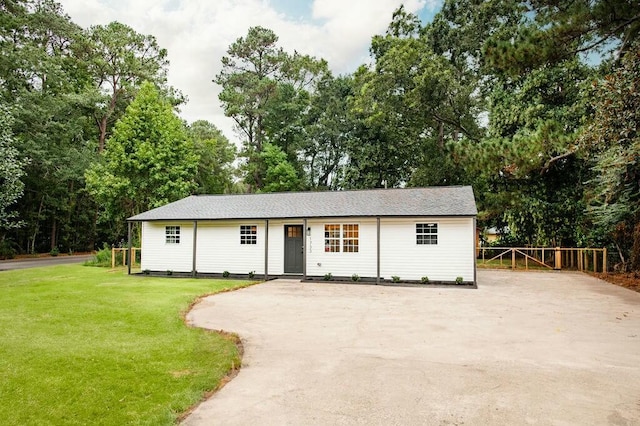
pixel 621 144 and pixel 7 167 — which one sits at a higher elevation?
pixel 621 144

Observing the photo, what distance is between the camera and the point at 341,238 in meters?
14.8

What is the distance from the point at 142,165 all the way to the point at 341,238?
13.9m

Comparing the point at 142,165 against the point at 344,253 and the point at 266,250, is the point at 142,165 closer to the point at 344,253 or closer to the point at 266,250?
the point at 266,250

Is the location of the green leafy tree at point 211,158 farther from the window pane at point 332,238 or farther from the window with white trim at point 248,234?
the window pane at point 332,238

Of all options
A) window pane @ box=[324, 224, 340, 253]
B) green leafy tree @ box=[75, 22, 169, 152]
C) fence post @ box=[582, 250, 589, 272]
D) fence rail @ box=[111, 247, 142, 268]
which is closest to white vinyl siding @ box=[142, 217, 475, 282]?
window pane @ box=[324, 224, 340, 253]

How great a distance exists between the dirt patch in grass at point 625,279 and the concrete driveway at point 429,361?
133 inches

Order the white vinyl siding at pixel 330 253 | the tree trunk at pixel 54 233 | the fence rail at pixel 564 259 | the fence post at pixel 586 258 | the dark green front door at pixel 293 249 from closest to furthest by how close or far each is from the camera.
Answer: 1. the white vinyl siding at pixel 330 253
2. the dark green front door at pixel 293 249
3. the fence rail at pixel 564 259
4. the fence post at pixel 586 258
5. the tree trunk at pixel 54 233

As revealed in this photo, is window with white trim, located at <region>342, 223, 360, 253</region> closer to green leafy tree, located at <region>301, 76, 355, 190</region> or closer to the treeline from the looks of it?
the treeline

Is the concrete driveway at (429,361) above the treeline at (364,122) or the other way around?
the other way around

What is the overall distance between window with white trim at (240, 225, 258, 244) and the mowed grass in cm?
627

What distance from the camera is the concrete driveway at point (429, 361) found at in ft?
12.1

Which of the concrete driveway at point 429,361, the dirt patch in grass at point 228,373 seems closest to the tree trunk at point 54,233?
the concrete driveway at point 429,361

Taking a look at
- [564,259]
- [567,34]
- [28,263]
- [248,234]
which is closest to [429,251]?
[248,234]

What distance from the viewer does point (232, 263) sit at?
15.8 meters
